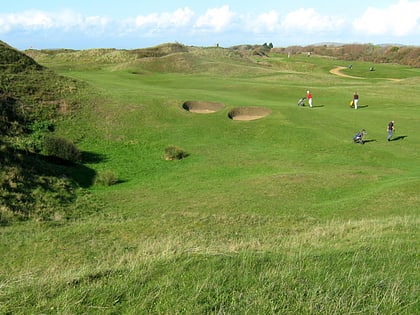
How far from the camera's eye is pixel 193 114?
36375mm

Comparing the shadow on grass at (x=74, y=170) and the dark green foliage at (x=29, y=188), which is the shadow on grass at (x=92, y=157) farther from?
the dark green foliage at (x=29, y=188)

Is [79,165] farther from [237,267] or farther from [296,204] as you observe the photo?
[237,267]

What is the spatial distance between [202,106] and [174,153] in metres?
12.6

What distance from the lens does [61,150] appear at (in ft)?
86.4

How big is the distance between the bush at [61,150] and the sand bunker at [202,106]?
1433cm

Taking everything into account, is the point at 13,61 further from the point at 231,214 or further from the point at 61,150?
the point at 231,214

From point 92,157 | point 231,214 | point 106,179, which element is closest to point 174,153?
point 106,179

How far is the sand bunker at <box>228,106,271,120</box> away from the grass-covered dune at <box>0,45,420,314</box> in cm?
14

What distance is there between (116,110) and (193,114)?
290 inches

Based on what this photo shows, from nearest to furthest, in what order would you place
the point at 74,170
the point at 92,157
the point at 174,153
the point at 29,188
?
1. the point at 29,188
2. the point at 74,170
3. the point at 174,153
4. the point at 92,157

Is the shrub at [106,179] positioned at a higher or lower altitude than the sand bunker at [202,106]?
lower

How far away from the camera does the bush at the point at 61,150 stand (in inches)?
1036

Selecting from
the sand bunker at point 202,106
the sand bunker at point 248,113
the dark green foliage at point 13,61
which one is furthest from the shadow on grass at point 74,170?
the dark green foliage at point 13,61

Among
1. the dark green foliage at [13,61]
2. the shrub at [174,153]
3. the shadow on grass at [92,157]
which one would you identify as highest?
the dark green foliage at [13,61]
